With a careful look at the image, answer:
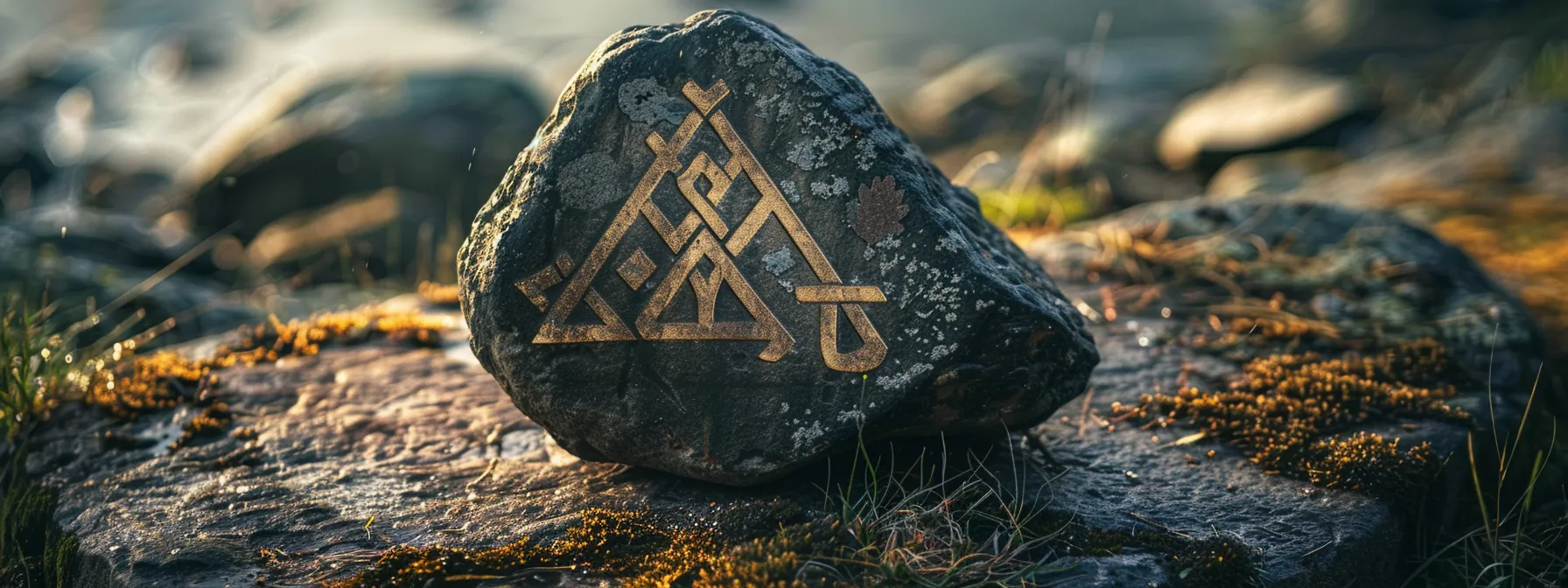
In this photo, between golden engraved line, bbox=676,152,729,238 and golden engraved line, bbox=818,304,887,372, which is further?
golden engraved line, bbox=676,152,729,238

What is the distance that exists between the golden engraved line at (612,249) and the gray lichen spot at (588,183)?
0.25 feet

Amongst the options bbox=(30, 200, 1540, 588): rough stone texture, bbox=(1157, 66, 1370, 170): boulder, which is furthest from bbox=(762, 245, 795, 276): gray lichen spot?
bbox=(1157, 66, 1370, 170): boulder

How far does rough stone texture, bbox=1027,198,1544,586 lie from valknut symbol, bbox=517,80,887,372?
3.67 feet

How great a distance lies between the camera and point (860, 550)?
3.03 metres

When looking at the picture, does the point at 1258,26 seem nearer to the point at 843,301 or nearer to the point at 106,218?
the point at 106,218

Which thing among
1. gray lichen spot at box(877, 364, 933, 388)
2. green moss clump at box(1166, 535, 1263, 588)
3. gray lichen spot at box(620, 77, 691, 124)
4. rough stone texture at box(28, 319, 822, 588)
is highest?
gray lichen spot at box(620, 77, 691, 124)

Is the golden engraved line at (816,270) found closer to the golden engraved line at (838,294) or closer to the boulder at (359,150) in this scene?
the golden engraved line at (838,294)

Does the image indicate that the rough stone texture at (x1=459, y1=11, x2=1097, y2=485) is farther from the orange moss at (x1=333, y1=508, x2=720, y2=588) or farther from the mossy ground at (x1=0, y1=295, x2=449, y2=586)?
the mossy ground at (x1=0, y1=295, x2=449, y2=586)

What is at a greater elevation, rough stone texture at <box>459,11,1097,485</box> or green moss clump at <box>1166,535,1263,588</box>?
rough stone texture at <box>459,11,1097,485</box>

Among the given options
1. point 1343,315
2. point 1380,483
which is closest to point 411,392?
point 1380,483

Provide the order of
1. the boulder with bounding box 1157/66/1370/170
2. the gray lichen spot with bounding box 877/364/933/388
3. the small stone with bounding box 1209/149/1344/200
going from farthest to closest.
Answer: the boulder with bounding box 1157/66/1370/170, the small stone with bounding box 1209/149/1344/200, the gray lichen spot with bounding box 877/364/933/388

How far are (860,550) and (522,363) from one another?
1.25m

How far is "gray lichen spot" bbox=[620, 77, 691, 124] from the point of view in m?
3.51

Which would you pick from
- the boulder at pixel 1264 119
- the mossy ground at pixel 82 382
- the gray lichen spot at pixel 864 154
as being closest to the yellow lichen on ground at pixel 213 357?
the mossy ground at pixel 82 382
